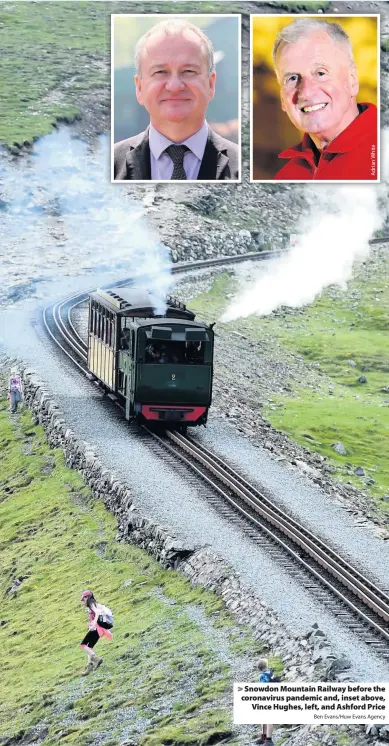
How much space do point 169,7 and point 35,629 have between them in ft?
217

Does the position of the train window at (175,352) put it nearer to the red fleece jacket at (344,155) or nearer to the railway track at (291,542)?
the railway track at (291,542)

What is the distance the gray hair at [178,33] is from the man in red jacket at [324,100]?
3111 mm

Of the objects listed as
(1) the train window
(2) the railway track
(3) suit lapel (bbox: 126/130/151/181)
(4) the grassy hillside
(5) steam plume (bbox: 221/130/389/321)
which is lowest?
(2) the railway track

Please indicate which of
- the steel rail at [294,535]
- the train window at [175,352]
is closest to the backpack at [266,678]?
the steel rail at [294,535]

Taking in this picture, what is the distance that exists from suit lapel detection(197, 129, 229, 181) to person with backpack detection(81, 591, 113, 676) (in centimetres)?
3787

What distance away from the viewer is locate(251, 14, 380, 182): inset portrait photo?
2394 inches

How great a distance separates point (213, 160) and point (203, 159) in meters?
0.47

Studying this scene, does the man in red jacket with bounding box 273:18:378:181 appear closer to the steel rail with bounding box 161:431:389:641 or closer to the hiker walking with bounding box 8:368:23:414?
the hiker walking with bounding box 8:368:23:414

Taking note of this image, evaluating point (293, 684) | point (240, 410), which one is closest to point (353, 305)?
point (240, 410)

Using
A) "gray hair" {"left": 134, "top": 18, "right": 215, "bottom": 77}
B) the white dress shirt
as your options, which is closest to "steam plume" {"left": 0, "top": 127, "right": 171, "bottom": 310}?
the white dress shirt

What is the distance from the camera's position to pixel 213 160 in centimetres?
6272

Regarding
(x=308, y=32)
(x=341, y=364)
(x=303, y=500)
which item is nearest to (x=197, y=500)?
(x=303, y=500)

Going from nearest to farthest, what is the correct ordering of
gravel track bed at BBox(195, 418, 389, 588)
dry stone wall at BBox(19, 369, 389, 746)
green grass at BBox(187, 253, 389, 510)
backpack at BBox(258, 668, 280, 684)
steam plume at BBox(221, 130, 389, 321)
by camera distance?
backpack at BBox(258, 668, 280, 684) → dry stone wall at BBox(19, 369, 389, 746) → gravel track bed at BBox(195, 418, 389, 588) → green grass at BBox(187, 253, 389, 510) → steam plume at BBox(221, 130, 389, 321)
